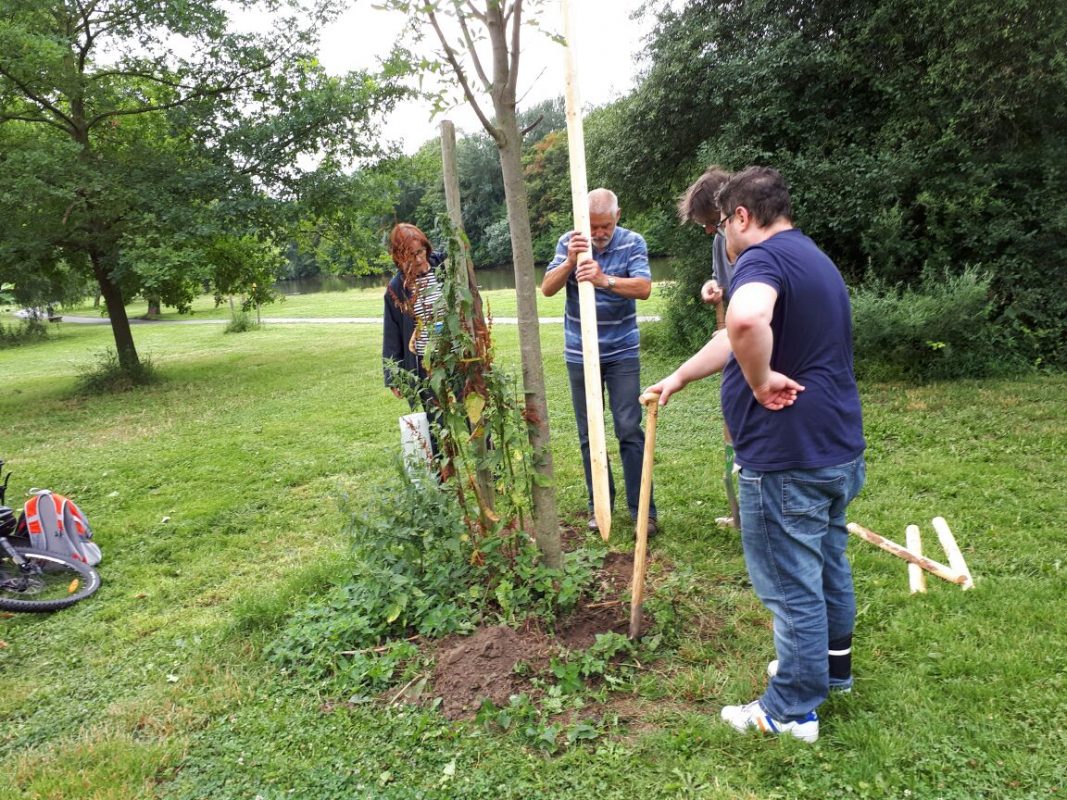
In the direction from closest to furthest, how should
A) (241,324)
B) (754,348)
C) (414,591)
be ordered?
1. (754,348)
2. (414,591)
3. (241,324)

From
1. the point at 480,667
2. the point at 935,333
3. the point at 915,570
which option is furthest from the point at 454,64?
the point at 935,333

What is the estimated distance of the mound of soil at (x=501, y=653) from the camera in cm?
271

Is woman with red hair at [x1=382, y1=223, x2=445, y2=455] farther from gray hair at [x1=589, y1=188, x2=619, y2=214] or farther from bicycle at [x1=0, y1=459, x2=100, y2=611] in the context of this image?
bicycle at [x1=0, y1=459, x2=100, y2=611]

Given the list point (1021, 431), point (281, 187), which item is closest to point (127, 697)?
point (1021, 431)

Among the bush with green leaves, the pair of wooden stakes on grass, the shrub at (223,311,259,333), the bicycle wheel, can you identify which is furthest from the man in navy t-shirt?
the shrub at (223,311,259,333)

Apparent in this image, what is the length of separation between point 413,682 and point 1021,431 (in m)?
5.28

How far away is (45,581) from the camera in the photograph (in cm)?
434

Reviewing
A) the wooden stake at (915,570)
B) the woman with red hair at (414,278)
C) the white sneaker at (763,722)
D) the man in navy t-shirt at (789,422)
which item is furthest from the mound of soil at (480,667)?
the wooden stake at (915,570)

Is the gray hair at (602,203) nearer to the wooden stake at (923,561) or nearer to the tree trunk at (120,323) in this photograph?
the wooden stake at (923,561)

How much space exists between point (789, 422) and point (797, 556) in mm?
448

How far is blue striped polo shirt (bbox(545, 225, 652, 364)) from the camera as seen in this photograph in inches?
150

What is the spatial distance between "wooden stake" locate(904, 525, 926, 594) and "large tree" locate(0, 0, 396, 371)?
10449 mm

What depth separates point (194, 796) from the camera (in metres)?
2.43

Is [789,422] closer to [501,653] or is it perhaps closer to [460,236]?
[501,653]
